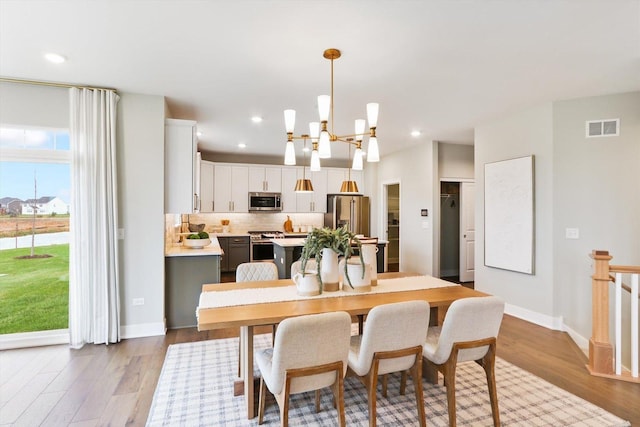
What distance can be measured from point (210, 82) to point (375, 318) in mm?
2803

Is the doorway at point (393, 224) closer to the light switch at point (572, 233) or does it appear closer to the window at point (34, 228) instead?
the light switch at point (572, 233)

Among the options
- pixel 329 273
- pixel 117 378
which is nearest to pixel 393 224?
pixel 329 273

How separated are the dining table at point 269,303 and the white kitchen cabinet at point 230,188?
468cm

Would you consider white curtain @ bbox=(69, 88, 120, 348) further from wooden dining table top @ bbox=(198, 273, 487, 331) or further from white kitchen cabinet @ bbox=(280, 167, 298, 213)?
white kitchen cabinet @ bbox=(280, 167, 298, 213)

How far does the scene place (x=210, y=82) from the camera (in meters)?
3.33

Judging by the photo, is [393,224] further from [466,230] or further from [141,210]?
[141,210]

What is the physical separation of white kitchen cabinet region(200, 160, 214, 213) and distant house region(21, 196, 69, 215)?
A: 133 inches

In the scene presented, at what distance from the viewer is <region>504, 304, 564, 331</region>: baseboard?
3850 mm

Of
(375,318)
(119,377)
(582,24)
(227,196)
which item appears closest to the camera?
(375,318)

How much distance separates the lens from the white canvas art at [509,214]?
13.4 feet

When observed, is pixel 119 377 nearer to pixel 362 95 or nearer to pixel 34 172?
pixel 34 172

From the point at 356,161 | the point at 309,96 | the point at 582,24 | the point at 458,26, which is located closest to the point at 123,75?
the point at 309,96

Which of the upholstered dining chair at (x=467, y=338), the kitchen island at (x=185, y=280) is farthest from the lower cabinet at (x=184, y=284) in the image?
the upholstered dining chair at (x=467, y=338)

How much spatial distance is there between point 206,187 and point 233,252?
4.89 feet
